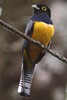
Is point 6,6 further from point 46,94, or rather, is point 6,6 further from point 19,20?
point 46,94

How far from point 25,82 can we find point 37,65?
0.51 metres

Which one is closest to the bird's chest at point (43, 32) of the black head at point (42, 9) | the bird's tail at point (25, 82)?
the black head at point (42, 9)

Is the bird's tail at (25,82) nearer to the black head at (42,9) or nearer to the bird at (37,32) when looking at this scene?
the bird at (37,32)

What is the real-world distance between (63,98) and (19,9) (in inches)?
27.6

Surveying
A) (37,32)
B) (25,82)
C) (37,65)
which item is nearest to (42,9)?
(37,32)

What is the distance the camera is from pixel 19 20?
7.80 feet

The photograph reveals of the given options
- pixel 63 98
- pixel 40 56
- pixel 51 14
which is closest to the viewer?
pixel 63 98

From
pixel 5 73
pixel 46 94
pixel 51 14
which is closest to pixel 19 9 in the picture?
pixel 51 14

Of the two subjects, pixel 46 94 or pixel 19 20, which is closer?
pixel 46 94

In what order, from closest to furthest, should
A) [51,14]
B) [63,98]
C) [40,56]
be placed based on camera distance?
[63,98] → [40,56] → [51,14]

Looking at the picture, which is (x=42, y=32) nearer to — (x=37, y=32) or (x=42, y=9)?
(x=37, y=32)

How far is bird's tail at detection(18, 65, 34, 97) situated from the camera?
1839 millimetres

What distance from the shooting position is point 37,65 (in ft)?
8.11

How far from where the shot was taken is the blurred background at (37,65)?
2243 mm
